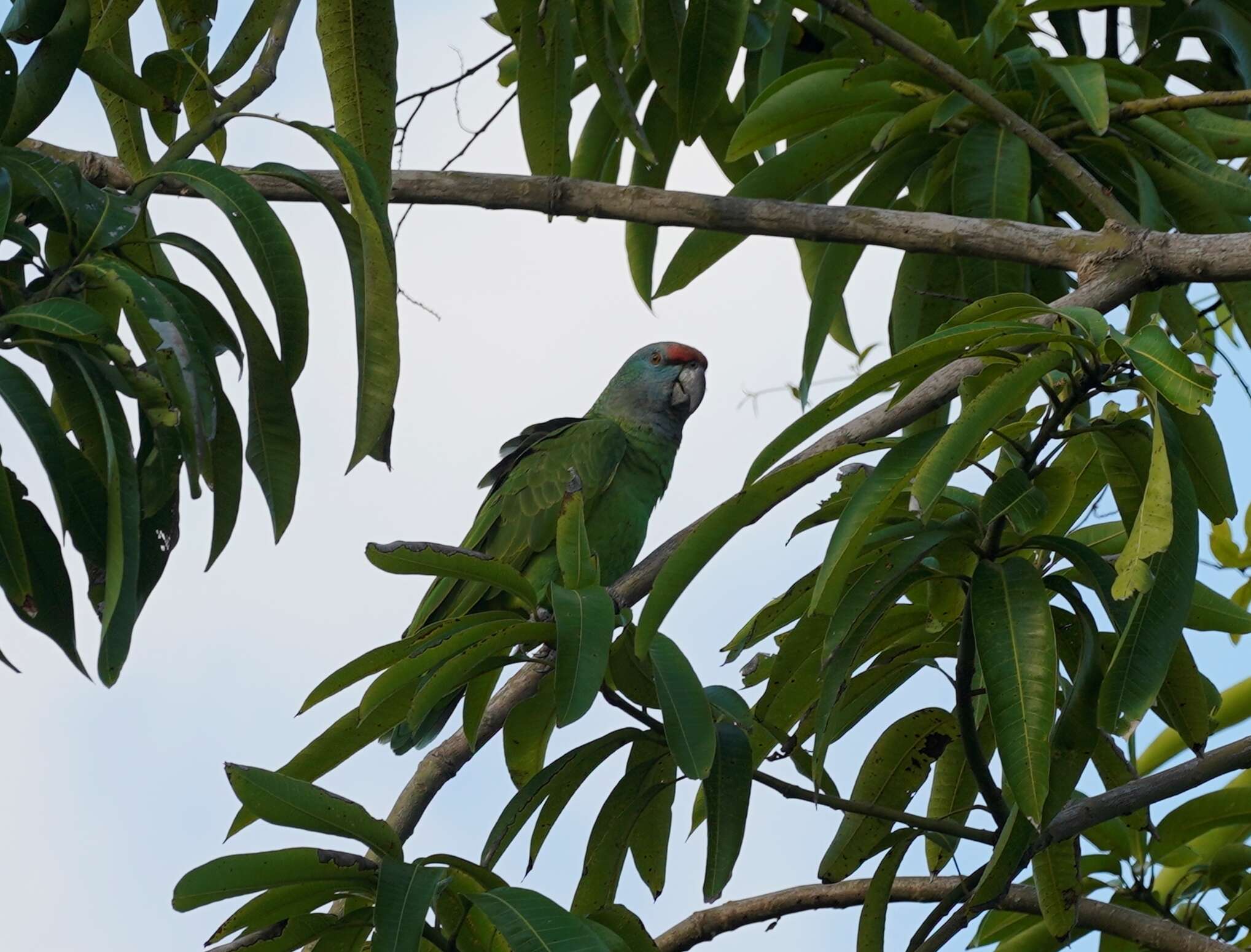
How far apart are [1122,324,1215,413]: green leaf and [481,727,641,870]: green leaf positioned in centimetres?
81

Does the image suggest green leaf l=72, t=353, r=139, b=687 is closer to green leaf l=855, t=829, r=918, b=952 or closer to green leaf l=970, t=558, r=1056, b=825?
green leaf l=970, t=558, r=1056, b=825

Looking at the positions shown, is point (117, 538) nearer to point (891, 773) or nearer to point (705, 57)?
point (891, 773)

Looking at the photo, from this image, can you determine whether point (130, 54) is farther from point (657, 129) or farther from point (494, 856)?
point (494, 856)

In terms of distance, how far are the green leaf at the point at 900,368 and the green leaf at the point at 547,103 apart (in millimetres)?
1062

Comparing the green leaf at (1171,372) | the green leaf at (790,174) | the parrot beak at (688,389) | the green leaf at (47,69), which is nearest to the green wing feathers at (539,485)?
the parrot beak at (688,389)

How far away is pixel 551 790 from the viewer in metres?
1.72

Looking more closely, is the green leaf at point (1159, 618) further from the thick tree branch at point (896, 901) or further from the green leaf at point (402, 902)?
the green leaf at point (402, 902)

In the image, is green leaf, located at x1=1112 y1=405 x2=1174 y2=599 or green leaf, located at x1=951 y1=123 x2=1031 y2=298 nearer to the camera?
green leaf, located at x1=1112 y1=405 x2=1174 y2=599

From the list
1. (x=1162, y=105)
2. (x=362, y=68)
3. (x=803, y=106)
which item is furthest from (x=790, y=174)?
(x=362, y=68)

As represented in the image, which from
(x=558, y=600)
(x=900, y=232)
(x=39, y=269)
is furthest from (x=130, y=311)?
(x=900, y=232)

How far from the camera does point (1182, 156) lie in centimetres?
230

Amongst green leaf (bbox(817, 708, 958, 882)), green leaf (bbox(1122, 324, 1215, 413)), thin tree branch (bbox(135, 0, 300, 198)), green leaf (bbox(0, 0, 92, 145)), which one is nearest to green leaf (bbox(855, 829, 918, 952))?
green leaf (bbox(817, 708, 958, 882))

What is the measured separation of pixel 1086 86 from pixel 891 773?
117 centimetres

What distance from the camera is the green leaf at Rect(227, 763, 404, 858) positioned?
1358mm
